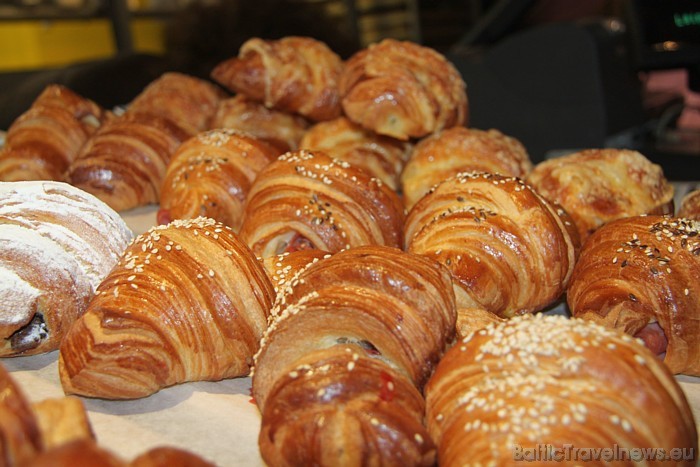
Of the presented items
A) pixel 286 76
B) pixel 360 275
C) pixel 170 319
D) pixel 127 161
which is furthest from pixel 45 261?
pixel 286 76

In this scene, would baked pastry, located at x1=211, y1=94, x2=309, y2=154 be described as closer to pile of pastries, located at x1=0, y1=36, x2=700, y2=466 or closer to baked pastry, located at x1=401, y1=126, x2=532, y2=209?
pile of pastries, located at x1=0, y1=36, x2=700, y2=466

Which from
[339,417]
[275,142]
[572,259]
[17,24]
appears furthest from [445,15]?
[339,417]

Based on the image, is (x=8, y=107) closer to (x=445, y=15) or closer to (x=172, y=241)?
(x=172, y=241)

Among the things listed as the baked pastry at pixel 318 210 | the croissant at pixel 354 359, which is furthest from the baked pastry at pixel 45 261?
the croissant at pixel 354 359

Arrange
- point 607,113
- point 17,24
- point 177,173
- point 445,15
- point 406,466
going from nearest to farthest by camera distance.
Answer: point 406,466
point 177,173
point 607,113
point 17,24
point 445,15

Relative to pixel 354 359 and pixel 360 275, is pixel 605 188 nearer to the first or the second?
pixel 360 275
